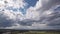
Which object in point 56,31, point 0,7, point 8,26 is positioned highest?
point 0,7

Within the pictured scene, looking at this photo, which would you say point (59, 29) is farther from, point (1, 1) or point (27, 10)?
point (1, 1)

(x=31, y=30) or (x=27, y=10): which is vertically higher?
(x=27, y=10)

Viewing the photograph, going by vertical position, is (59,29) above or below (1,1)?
below

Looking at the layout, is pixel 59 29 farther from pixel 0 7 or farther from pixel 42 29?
pixel 0 7

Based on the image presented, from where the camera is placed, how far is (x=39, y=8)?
6.99 ft

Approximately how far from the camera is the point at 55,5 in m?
2.08

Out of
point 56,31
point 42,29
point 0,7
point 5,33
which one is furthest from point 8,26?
point 56,31

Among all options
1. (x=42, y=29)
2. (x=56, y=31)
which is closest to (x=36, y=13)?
(x=42, y=29)

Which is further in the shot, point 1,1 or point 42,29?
point 1,1

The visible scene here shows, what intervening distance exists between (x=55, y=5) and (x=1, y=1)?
2.83 feet

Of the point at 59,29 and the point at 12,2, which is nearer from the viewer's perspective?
the point at 59,29

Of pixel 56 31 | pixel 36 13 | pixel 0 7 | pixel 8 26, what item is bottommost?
pixel 56 31

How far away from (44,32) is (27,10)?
1.38 ft

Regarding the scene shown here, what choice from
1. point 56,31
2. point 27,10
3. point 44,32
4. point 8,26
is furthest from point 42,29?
point 8,26
